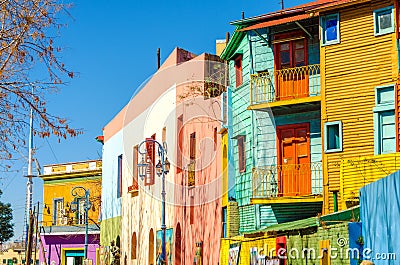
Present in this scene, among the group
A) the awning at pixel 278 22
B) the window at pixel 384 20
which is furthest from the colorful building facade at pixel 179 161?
the window at pixel 384 20

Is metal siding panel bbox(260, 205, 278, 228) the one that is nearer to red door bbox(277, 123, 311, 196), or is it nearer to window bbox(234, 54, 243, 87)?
red door bbox(277, 123, 311, 196)

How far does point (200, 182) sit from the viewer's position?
30.8 m

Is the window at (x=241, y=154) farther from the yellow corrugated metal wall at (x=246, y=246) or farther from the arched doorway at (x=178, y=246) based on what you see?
the arched doorway at (x=178, y=246)

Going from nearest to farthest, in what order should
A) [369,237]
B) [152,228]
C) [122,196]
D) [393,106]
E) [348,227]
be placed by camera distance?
[369,237]
[348,227]
[393,106]
[152,228]
[122,196]

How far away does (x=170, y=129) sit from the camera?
113 feet

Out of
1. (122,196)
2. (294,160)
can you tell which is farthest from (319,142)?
(122,196)

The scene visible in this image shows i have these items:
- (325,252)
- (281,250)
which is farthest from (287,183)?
(325,252)

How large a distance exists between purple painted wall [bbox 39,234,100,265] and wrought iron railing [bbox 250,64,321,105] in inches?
1159

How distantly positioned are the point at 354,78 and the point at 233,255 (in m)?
Answer: 6.71

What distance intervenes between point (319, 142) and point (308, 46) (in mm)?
3101

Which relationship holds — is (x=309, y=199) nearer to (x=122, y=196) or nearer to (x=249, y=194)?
(x=249, y=194)

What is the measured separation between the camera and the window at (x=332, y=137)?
80.0 feet

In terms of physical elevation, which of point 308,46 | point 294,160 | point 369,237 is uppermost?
point 308,46

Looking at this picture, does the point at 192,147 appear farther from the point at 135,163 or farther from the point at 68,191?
the point at 68,191
